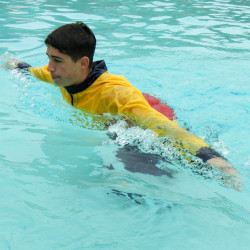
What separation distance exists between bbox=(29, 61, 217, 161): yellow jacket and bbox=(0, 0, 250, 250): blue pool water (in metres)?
0.12

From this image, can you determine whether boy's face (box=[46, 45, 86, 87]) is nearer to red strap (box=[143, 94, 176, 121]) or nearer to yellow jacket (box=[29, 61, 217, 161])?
yellow jacket (box=[29, 61, 217, 161])

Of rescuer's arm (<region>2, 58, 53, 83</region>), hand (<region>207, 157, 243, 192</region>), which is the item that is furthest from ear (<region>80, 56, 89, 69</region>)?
hand (<region>207, 157, 243, 192</region>)

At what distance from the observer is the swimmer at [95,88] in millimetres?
2396

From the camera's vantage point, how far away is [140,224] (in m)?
1.88

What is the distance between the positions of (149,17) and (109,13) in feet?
2.95

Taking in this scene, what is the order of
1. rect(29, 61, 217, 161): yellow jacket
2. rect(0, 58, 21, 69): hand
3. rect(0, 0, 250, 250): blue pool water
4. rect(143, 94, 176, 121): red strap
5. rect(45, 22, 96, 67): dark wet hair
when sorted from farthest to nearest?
rect(0, 58, 21, 69): hand, rect(143, 94, 176, 121): red strap, rect(45, 22, 96, 67): dark wet hair, rect(29, 61, 217, 161): yellow jacket, rect(0, 0, 250, 250): blue pool water

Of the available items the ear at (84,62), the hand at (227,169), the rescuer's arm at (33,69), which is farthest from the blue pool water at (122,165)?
the ear at (84,62)

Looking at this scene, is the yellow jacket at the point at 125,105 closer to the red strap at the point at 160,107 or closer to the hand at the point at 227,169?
the hand at the point at 227,169

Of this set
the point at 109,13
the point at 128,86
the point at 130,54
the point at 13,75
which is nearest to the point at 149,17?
the point at 109,13

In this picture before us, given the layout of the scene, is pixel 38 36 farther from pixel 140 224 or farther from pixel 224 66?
pixel 140 224

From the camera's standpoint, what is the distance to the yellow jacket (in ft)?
7.73

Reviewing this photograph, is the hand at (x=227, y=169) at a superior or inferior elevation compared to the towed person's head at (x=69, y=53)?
inferior

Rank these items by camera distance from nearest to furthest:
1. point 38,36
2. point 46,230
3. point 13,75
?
1. point 46,230
2. point 13,75
3. point 38,36

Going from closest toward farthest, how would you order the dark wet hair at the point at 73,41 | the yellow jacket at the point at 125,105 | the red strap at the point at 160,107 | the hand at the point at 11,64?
the yellow jacket at the point at 125,105
the dark wet hair at the point at 73,41
the red strap at the point at 160,107
the hand at the point at 11,64
